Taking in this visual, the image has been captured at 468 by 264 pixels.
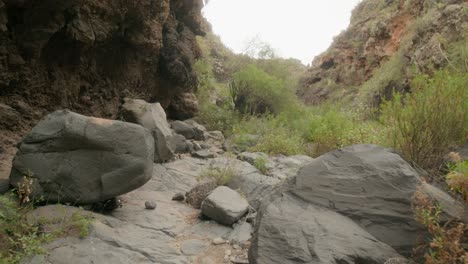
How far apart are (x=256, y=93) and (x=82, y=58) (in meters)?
7.03

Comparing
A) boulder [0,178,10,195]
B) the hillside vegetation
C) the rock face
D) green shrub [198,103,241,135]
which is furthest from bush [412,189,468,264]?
green shrub [198,103,241,135]

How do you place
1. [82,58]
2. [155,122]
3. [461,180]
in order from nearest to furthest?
[461,180] < [82,58] < [155,122]

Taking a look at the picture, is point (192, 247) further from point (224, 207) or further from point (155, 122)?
point (155, 122)

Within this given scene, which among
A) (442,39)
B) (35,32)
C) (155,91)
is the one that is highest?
(442,39)

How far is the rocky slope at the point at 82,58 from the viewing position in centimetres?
531

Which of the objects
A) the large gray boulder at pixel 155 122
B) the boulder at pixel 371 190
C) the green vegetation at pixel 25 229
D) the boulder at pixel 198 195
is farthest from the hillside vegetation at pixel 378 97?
the green vegetation at pixel 25 229

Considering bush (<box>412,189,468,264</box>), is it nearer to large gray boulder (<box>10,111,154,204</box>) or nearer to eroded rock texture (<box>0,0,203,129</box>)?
large gray boulder (<box>10,111,154,204</box>)

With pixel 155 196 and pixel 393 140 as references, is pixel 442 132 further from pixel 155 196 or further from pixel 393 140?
pixel 155 196

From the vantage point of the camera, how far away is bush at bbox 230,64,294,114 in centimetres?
1266

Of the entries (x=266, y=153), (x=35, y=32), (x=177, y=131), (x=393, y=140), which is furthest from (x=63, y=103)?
(x=393, y=140)

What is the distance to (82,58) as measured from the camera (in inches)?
263

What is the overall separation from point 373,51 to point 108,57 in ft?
37.6

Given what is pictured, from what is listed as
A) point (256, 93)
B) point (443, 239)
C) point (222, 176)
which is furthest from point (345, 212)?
point (256, 93)

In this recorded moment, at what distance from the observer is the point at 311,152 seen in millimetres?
8719
